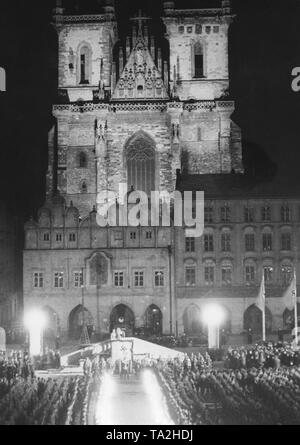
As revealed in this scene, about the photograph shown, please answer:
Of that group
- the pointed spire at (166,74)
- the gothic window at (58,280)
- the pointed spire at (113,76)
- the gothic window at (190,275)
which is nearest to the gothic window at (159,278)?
the gothic window at (190,275)

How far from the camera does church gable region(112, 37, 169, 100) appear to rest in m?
64.0

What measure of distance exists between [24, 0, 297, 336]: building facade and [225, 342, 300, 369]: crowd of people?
16718 mm

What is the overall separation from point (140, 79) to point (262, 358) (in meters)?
33.6

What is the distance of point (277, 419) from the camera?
25.6m

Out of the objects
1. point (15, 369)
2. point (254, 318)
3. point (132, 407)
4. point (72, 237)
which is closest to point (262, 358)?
point (132, 407)

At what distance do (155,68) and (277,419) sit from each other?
4336cm

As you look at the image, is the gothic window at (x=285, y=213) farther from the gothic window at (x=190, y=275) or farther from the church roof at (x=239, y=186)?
the gothic window at (x=190, y=275)

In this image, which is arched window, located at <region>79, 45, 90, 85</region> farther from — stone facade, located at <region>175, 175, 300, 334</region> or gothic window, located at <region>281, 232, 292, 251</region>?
gothic window, located at <region>281, 232, 292, 251</region>

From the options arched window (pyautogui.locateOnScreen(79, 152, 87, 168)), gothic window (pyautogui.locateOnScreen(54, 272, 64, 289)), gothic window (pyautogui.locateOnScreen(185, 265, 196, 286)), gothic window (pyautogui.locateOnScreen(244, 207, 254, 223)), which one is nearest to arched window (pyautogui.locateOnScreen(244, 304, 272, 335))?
gothic window (pyautogui.locateOnScreen(185, 265, 196, 286))

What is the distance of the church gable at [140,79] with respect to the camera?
64.0 metres

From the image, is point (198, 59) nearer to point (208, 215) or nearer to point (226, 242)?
point (208, 215)

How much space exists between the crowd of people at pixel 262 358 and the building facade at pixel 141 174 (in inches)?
Answer: 658

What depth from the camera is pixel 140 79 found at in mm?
64250

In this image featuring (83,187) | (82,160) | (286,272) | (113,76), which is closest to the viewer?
(286,272)
